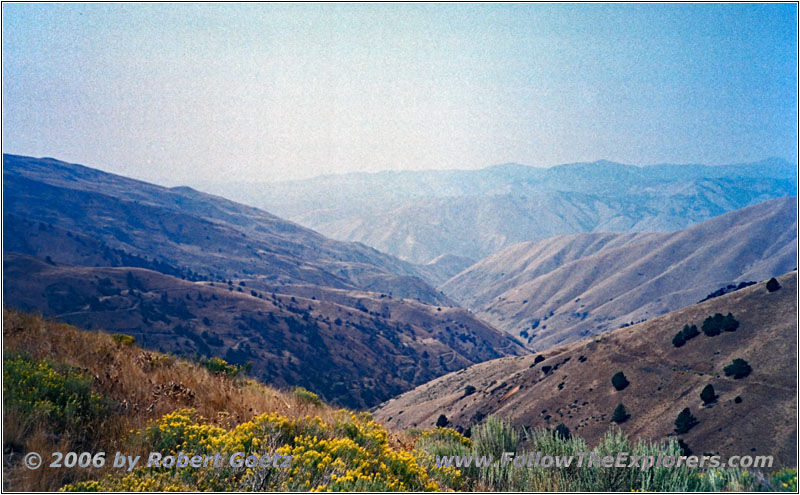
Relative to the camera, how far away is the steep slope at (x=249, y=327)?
340ft

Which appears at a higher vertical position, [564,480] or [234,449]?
[234,449]

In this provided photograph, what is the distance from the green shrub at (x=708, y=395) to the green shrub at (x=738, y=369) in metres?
3.61

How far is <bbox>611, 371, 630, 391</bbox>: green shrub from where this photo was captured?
179ft

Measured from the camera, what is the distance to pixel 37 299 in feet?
342

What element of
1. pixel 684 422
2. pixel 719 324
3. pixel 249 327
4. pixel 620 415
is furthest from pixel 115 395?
pixel 249 327

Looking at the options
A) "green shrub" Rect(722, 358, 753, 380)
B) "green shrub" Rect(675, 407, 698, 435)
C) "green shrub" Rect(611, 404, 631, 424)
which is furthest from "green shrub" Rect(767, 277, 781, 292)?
"green shrub" Rect(611, 404, 631, 424)

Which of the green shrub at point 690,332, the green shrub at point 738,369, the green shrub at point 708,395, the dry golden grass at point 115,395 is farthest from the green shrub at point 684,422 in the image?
the dry golden grass at point 115,395

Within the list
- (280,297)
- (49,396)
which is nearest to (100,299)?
(280,297)

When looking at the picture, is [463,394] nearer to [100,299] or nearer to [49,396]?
[49,396]

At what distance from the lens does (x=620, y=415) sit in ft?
159

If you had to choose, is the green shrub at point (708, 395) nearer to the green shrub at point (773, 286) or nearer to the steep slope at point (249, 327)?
the green shrub at point (773, 286)

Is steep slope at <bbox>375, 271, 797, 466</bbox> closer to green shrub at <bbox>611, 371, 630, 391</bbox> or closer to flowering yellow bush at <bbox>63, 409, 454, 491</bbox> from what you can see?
green shrub at <bbox>611, 371, 630, 391</bbox>

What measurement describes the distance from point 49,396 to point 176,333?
11120 centimetres

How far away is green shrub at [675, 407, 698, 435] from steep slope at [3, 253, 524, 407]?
197ft
